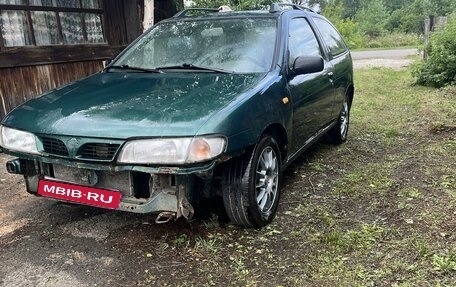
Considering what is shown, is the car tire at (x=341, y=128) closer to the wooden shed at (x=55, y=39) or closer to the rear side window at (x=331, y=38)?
the rear side window at (x=331, y=38)

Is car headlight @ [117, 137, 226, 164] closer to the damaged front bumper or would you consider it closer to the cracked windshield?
the damaged front bumper

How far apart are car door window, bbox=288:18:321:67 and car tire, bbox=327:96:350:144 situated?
1148 millimetres

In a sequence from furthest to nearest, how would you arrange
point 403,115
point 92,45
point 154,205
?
point 92,45 < point 403,115 < point 154,205

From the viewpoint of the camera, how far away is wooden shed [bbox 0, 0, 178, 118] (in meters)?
6.31

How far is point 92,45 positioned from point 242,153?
19.1ft

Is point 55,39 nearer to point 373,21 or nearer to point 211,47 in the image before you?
point 211,47

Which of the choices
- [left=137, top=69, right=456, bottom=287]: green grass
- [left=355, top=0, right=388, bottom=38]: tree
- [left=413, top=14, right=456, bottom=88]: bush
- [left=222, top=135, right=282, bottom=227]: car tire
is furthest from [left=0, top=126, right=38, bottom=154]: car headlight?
[left=355, top=0, right=388, bottom=38]: tree

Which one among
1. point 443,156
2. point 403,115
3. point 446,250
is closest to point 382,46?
point 403,115

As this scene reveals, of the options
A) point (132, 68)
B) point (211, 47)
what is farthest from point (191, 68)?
point (132, 68)

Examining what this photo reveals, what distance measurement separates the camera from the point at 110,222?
11.3 ft

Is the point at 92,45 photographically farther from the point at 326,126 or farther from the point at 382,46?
the point at 382,46

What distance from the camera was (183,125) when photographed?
2.64 meters

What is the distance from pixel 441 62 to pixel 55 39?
7663 millimetres

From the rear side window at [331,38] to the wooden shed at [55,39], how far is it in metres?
4.25
